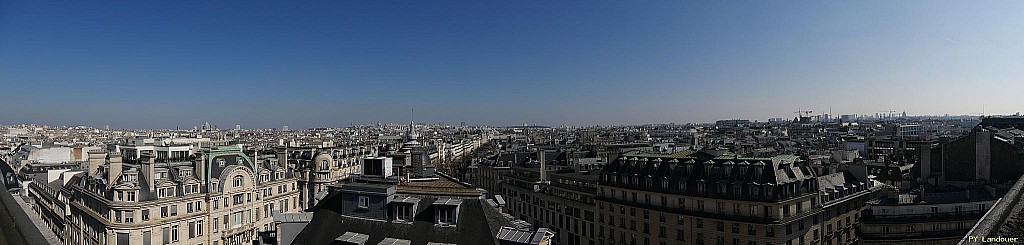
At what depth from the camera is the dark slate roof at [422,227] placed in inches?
885

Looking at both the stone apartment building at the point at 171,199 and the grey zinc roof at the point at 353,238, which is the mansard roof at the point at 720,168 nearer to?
the grey zinc roof at the point at 353,238

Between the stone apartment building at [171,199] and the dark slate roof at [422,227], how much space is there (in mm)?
25584

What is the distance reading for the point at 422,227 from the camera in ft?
76.4

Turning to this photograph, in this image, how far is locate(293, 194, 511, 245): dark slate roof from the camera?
22.5 metres

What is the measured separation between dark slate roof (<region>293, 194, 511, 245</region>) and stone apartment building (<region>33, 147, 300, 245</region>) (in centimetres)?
2558

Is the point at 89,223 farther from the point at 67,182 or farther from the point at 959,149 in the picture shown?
the point at 959,149

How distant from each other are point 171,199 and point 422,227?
31748mm

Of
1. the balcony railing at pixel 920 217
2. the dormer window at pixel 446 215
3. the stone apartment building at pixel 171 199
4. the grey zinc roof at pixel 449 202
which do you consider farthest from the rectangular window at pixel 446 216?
the balcony railing at pixel 920 217

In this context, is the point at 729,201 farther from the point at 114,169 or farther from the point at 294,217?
the point at 114,169

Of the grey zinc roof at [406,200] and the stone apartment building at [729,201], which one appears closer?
the grey zinc roof at [406,200]

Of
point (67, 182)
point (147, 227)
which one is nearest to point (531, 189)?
point (147, 227)

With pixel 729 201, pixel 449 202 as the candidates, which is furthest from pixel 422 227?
pixel 729 201

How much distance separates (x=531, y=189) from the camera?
68.5 metres

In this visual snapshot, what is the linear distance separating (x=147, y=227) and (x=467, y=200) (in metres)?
32.1
